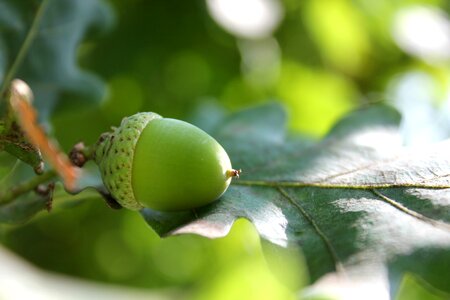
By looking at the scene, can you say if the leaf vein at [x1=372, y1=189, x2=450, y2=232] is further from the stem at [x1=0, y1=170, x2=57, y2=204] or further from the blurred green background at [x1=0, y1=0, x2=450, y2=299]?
the blurred green background at [x1=0, y1=0, x2=450, y2=299]

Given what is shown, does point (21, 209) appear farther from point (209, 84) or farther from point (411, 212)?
point (209, 84)

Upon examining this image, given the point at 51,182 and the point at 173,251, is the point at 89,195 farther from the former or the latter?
the point at 173,251

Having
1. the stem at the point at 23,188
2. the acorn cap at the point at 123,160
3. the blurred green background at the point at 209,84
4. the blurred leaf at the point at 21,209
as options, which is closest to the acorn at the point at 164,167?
the acorn cap at the point at 123,160

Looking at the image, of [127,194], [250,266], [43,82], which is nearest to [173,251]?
[250,266]

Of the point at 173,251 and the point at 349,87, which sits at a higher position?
the point at 349,87

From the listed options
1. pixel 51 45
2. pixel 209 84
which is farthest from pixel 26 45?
pixel 209 84

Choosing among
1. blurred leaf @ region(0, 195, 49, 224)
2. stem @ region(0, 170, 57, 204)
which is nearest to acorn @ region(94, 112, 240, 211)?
stem @ region(0, 170, 57, 204)
